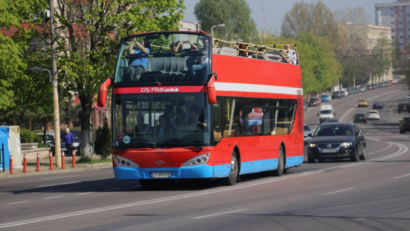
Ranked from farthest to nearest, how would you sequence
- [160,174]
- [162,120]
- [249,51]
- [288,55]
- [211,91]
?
1. [288,55]
2. [249,51]
3. [160,174]
4. [162,120]
5. [211,91]

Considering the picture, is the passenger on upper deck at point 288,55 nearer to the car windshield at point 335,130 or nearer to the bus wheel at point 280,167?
the bus wheel at point 280,167

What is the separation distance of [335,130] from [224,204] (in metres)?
17.0

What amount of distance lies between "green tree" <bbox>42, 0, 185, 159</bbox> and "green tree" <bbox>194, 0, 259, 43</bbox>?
7133 cm

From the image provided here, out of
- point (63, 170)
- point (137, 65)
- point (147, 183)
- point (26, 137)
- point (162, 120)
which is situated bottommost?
point (63, 170)

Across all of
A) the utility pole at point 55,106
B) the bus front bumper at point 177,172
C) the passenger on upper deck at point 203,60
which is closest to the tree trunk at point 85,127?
the utility pole at point 55,106

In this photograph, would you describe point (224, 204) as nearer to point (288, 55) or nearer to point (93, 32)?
point (288, 55)

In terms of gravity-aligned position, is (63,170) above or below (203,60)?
below

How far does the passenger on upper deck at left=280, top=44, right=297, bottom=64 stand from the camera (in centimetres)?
2355

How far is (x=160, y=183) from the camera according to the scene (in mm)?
20922

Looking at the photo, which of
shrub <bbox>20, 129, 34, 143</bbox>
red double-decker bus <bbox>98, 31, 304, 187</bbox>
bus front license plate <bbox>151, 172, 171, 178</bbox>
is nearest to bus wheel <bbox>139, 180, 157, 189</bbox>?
red double-decker bus <bbox>98, 31, 304, 187</bbox>

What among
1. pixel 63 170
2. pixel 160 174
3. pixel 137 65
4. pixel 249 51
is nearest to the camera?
pixel 160 174

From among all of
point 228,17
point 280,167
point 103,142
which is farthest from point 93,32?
point 228,17

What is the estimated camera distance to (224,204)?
1432 centimetres

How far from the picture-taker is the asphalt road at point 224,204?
37.6ft
